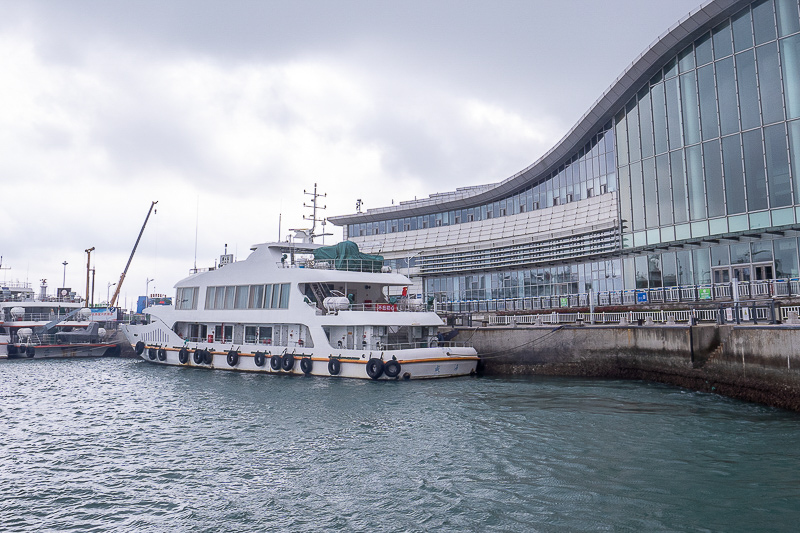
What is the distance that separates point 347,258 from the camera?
33.9 m

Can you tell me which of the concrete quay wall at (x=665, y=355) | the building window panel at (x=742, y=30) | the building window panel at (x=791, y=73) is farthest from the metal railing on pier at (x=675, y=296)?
the building window panel at (x=742, y=30)

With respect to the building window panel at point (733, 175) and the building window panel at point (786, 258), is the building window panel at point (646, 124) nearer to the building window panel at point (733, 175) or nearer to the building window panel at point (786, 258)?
the building window panel at point (733, 175)

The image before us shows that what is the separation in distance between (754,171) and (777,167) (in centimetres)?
129

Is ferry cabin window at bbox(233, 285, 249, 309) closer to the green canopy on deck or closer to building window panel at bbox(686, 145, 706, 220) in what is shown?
the green canopy on deck

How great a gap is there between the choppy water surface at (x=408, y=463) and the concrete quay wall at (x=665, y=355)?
1083 millimetres

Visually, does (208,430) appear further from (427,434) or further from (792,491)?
(792,491)

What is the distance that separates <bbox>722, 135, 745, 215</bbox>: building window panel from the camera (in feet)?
113

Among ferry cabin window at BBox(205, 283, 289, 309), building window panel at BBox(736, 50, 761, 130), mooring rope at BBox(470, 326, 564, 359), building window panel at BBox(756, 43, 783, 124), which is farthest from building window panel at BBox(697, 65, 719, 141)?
ferry cabin window at BBox(205, 283, 289, 309)

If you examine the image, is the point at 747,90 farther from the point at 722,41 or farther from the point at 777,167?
the point at 777,167

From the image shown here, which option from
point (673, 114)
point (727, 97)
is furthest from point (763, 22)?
point (673, 114)

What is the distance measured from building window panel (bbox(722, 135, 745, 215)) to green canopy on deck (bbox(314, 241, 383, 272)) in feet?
75.6

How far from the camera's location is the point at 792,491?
1077cm

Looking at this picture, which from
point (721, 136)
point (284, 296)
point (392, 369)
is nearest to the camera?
point (392, 369)

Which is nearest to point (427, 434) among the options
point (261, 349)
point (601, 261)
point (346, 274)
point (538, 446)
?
point (538, 446)
